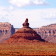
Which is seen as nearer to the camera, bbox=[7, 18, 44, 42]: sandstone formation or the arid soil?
the arid soil

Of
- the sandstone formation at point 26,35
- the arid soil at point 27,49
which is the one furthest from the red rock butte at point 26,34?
the arid soil at point 27,49

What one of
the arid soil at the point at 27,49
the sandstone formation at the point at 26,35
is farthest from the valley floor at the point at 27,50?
the sandstone formation at the point at 26,35

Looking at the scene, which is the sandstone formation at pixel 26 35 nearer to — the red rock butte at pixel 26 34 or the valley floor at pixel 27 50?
the red rock butte at pixel 26 34

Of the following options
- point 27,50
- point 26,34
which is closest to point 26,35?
point 26,34

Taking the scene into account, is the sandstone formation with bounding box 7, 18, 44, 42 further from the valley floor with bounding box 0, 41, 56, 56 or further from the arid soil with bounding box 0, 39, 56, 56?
the valley floor with bounding box 0, 41, 56, 56

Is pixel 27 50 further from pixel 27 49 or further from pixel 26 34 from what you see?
pixel 26 34

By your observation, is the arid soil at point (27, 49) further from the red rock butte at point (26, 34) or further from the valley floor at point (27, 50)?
the red rock butte at point (26, 34)

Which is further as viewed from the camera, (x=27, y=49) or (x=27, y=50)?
(x=27, y=49)

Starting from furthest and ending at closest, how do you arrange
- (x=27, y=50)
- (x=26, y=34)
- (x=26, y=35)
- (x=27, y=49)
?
(x=26, y=34), (x=26, y=35), (x=27, y=49), (x=27, y=50)

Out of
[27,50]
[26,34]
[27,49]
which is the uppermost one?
[26,34]

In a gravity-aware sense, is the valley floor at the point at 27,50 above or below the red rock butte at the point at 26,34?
below

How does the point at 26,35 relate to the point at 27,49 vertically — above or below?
above

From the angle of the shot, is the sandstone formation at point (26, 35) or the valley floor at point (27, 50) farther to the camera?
the sandstone formation at point (26, 35)

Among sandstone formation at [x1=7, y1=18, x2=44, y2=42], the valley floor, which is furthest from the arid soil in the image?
sandstone formation at [x1=7, y1=18, x2=44, y2=42]
